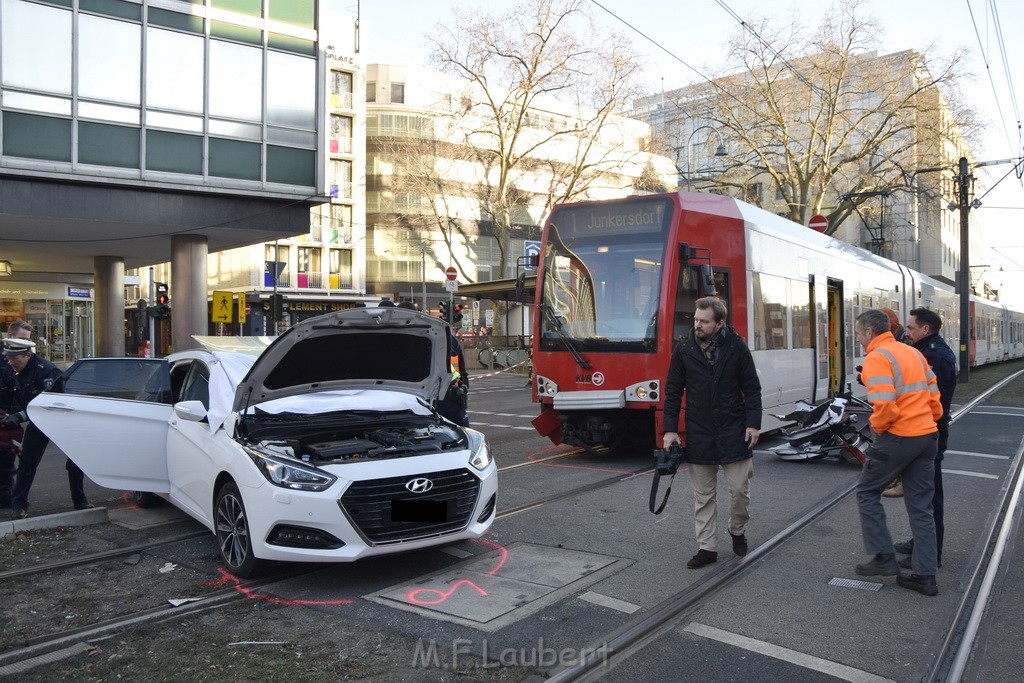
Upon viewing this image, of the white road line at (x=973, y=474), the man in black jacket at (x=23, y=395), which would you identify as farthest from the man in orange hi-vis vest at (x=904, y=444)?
the man in black jacket at (x=23, y=395)

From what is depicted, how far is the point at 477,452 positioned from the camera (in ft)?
19.8

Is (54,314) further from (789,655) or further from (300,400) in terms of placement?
(789,655)

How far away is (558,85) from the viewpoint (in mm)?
35000

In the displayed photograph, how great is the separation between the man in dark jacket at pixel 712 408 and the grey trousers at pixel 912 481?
0.76 m

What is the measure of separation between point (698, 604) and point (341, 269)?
164ft

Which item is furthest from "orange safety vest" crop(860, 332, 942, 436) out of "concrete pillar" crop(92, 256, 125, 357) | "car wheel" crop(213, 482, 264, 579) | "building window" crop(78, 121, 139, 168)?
"concrete pillar" crop(92, 256, 125, 357)

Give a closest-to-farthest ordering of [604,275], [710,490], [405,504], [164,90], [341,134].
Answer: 1. [405,504]
2. [710,490]
3. [604,275]
4. [164,90]
5. [341,134]

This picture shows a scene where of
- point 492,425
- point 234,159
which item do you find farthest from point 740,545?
point 234,159

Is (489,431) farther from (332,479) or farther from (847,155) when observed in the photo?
(847,155)

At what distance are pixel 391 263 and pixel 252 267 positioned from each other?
875cm

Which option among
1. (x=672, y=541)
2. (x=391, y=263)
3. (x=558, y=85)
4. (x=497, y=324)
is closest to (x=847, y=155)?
(x=558, y=85)

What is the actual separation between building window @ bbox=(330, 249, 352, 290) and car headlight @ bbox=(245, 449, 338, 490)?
4834 centimetres

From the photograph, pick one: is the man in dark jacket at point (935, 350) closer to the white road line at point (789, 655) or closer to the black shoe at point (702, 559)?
the black shoe at point (702, 559)

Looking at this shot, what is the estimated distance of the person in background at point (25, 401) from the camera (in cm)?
748
